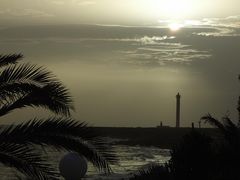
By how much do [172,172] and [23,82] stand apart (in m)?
6.54

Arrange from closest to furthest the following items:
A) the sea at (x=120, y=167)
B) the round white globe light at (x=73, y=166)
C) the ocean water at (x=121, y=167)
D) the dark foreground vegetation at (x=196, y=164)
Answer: the round white globe light at (x=73, y=166)
the dark foreground vegetation at (x=196, y=164)
the sea at (x=120, y=167)
the ocean water at (x=121, y=167)

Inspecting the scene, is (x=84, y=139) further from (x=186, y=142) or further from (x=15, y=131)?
(x=186, y=142)

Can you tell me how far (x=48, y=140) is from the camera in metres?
8.20

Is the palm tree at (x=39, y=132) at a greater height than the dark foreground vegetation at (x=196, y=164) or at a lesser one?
greater

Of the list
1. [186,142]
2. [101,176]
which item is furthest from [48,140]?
[101,176]

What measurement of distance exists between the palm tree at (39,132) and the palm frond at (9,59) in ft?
1.03

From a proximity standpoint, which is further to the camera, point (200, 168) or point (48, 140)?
point (200, 168)

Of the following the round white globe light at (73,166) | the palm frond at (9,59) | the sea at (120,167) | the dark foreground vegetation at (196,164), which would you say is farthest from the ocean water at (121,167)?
the palm frond at (9,59)

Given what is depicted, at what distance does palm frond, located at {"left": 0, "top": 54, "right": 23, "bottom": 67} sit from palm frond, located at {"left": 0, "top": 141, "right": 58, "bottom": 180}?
1549 mm

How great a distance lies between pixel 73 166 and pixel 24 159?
2.26 m

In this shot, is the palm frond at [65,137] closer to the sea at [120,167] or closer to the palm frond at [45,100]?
the palm frond at [45,100]

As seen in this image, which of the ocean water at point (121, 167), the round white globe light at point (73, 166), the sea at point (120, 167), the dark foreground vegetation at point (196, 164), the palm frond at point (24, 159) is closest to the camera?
the palm frond at point (24, 159)

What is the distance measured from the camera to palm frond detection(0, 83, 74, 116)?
834 centimetres

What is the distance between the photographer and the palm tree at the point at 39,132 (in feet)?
26.4
